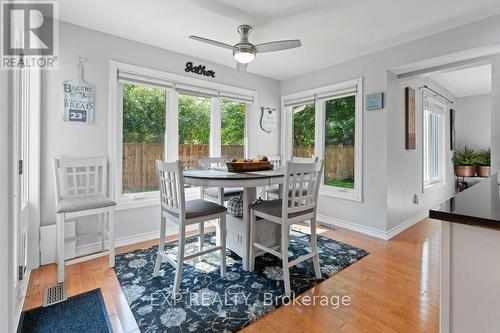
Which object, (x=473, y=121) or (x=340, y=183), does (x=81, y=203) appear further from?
(x=473, y=121)

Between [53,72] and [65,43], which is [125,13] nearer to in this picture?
[65,43]

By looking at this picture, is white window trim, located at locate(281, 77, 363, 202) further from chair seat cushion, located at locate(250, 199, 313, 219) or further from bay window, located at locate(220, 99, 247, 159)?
chair seat cushion, located at locate(250, 199, 313, 219)

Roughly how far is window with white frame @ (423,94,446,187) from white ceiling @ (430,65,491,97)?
0.33m

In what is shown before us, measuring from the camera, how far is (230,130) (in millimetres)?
3910

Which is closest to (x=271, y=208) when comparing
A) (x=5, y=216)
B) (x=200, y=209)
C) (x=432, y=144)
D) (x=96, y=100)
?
(x=200, y=209)

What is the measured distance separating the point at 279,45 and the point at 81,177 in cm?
235

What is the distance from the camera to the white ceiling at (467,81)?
384 centimetres

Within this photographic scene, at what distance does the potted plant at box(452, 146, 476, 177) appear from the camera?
4961mm

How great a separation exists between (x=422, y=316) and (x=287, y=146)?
3.19m

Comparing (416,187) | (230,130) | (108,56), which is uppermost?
(108,56)

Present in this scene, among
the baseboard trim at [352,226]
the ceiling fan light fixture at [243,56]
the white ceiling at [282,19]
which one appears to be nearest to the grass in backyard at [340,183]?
the baseboard trim at [352,226]

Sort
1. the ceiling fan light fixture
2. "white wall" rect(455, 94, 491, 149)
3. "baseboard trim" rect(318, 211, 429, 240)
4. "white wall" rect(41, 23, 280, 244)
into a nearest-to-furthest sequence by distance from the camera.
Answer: the ceiling fan light fixture < "white wall" rect(41, 23, 280, 244) < "baseboard trim" rect(318, 211, 429, 240) < "white wall" rect(455, 94, 491, 149)

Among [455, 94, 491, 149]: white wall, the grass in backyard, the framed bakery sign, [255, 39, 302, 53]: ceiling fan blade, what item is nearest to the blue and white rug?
the grass in backyard

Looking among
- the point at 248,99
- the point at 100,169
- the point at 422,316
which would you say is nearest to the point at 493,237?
the point at 422,316
